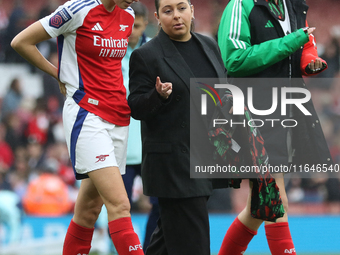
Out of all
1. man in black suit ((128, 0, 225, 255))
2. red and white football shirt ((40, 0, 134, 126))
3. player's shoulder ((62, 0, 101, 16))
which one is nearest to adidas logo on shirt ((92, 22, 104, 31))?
red and white football shirt ((40, 0, 134, 126))

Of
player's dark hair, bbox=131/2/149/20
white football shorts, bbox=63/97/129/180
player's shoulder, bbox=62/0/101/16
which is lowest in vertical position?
white football shorts, bbox=63/97/129/180

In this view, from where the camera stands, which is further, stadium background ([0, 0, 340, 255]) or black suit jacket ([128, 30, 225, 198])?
stadium background ([0, 0, 340, 255])

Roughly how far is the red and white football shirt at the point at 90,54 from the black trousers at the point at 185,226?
666 mm

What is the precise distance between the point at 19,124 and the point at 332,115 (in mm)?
5600

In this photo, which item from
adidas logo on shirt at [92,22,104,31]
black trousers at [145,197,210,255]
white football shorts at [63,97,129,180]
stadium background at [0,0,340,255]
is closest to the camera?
black trousers at [145,197,210,255]

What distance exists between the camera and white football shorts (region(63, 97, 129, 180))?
320 cm

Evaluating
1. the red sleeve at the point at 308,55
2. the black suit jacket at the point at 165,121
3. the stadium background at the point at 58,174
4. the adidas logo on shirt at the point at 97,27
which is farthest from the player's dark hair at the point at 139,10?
the stadium background at the point at 58,174

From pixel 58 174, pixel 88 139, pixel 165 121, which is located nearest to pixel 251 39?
pixel 165 121

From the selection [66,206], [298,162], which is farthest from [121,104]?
[66,206]

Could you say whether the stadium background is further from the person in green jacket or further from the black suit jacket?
the black suit jacket

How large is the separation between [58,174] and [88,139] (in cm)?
569

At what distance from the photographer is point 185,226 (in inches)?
120

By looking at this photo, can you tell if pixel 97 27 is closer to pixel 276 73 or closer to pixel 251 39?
pixel 251 39

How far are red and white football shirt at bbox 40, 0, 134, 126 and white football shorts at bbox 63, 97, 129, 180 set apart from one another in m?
0.05
